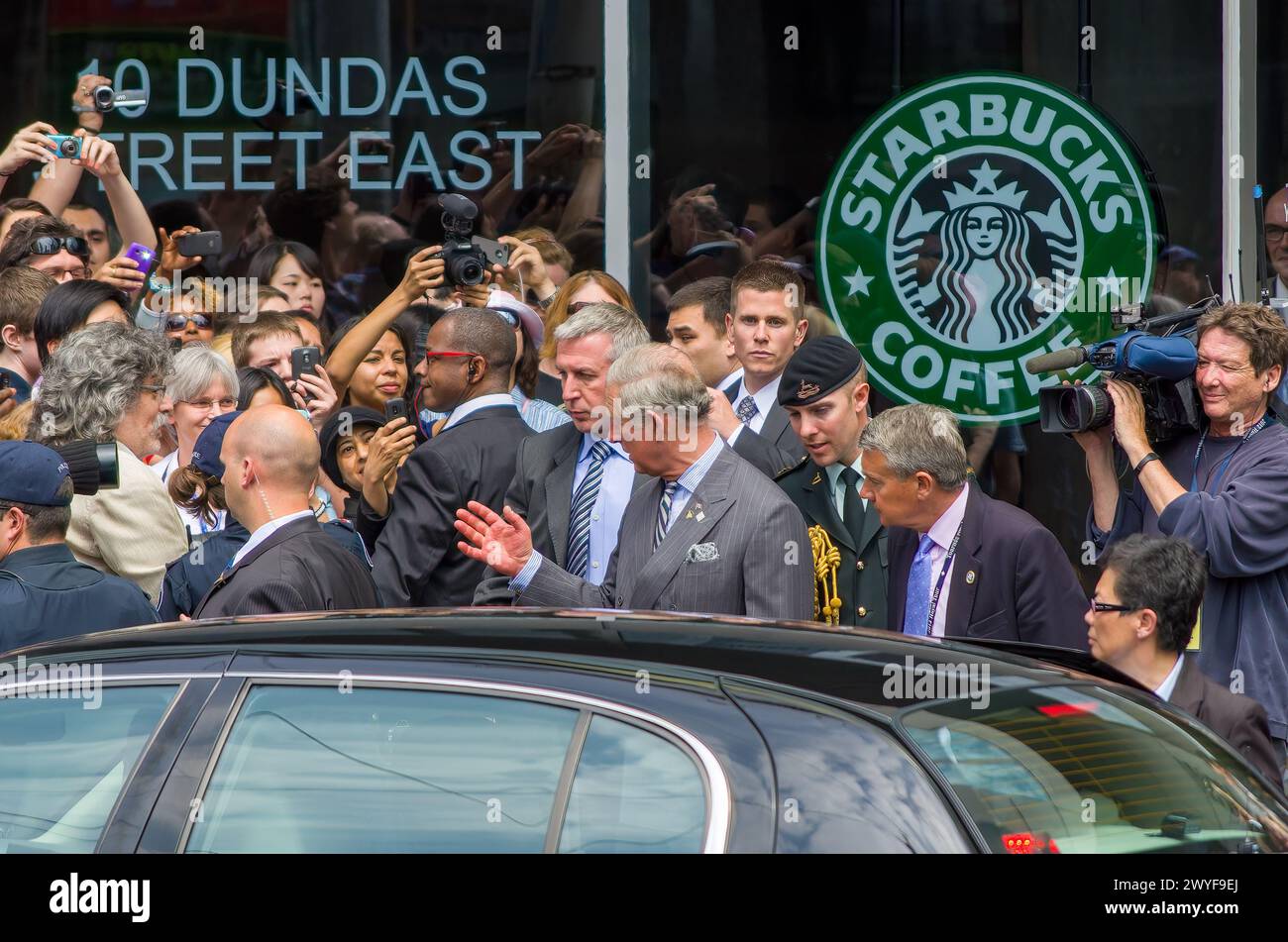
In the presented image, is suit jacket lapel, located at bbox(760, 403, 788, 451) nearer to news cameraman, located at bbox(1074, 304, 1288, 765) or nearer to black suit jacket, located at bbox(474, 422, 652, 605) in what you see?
black suit jacket, located at bbox(474, 422, 652, 605)

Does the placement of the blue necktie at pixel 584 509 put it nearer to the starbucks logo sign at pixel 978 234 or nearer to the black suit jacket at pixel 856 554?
the black suit jacket at pixel 856 554

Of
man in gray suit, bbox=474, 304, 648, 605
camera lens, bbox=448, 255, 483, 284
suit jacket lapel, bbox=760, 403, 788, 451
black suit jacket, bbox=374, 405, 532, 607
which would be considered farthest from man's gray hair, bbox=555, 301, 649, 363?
camera lens, bbox=448, 255, 483, 284

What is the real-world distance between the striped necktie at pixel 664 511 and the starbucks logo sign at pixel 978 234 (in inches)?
143

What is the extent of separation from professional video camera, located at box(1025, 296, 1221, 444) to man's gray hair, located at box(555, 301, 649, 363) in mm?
1427

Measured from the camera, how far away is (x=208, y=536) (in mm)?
5539

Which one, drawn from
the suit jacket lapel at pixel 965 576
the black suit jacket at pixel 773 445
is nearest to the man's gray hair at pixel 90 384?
the black suit jacket at pixel 773 445

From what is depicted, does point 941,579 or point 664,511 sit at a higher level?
point 664,511

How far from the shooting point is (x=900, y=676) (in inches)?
122

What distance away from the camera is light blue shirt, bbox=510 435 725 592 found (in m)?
5.15

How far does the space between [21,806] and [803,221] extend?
19.8ft

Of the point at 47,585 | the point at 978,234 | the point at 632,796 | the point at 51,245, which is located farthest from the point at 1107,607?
the point at 51,245

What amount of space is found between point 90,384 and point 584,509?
Answer: 70.4 inches

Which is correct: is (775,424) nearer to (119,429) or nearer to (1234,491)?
(1234,491)
